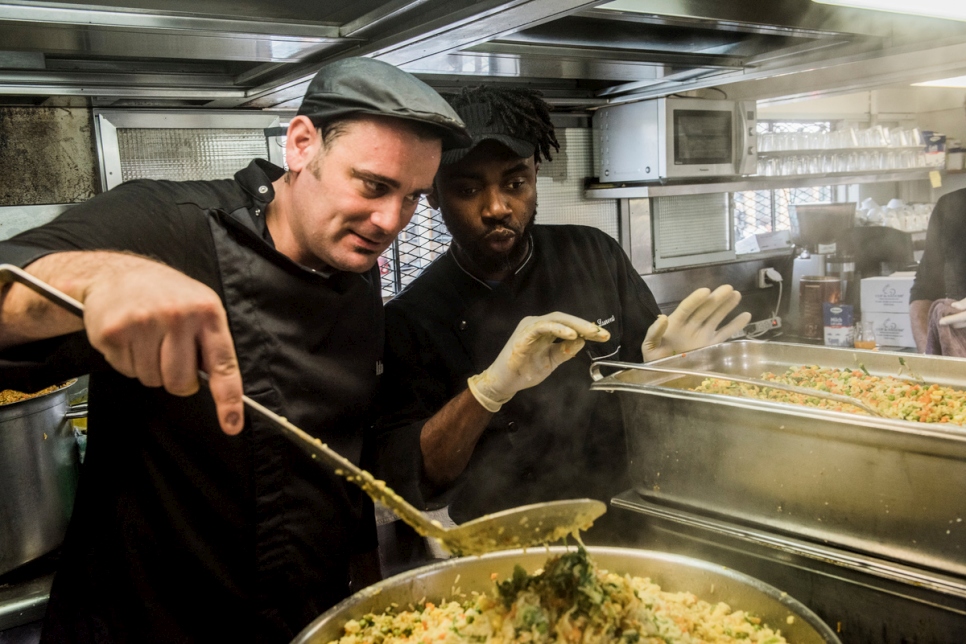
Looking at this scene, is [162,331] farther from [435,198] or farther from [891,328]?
[891,328]

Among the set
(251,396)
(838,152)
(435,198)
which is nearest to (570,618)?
(251,396)

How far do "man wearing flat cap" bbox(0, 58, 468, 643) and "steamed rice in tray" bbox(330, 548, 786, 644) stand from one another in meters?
0.46

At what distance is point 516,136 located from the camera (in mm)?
2211

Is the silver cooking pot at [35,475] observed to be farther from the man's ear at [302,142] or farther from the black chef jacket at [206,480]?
the man's ear at [302,142]

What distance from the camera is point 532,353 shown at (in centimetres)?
182

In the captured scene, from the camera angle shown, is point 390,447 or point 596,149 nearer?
point 390,447

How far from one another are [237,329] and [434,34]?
82 centimetres

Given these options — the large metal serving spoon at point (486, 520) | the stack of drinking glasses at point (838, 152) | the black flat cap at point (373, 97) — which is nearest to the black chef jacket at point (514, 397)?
the black flat cap at point (373, 97)

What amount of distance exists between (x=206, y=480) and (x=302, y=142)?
2.61ft

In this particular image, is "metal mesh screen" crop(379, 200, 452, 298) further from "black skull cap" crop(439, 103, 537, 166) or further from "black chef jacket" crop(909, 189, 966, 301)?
"black chef jacket" crop(909, 189, 966, 301)

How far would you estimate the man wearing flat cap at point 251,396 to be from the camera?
61.6 inches

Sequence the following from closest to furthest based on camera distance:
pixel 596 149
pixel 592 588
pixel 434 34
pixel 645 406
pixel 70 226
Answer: pixel 592 588
pixel 70 226
pixel 434 34
pixel 645 406
pixel 596 149

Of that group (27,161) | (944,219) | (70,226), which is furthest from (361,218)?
(944,219)

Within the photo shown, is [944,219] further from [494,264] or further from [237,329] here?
[237,329]
